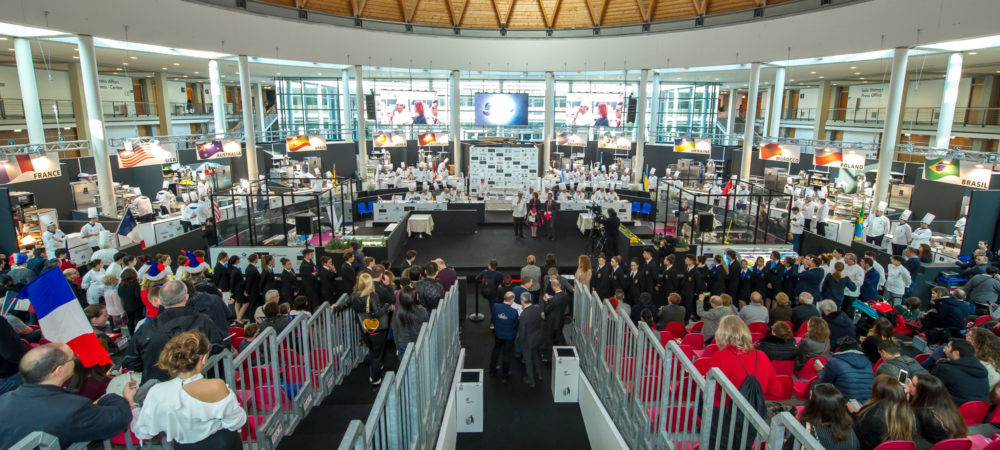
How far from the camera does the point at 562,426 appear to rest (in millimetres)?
5551

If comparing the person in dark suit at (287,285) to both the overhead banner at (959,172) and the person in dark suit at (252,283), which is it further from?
the overhead banner at (959,172)

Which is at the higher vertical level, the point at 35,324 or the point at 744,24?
the point at 744,24

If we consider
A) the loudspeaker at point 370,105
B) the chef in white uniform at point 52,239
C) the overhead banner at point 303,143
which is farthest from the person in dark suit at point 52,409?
the loudspeaker at point 370,105

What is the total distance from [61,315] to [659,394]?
178 inches

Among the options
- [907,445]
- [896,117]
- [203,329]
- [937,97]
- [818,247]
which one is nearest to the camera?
[907,445]

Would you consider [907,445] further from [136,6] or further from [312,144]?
[312,144]

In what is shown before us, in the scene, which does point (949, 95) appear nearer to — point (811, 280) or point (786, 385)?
point (811, 280)

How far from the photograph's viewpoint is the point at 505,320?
617 cm

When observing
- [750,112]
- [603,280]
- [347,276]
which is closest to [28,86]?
[347,276]

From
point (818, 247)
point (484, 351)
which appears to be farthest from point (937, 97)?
point (484, 351)

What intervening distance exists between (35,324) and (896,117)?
18.2 metres

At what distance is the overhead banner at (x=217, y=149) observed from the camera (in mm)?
15625

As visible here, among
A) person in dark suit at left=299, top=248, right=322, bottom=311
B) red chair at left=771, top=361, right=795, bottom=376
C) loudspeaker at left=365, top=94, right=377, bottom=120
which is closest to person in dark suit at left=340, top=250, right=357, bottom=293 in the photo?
person in dark suit at left=299, top=248, right=322, bottom=311

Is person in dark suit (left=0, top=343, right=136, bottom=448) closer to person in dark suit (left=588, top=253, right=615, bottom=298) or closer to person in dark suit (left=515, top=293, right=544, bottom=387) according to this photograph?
person in dark suit (left=515, top=293, right=544, bottom=387)
